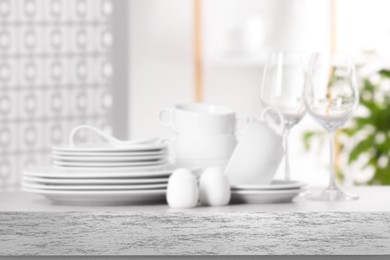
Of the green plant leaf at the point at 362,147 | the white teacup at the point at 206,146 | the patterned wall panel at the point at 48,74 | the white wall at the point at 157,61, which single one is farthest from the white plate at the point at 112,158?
the white wall at the point at 157,61

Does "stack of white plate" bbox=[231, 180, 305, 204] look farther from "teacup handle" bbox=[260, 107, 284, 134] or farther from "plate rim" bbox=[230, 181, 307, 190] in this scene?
"teacup handle" bbox=[260, 107, 284, 134]

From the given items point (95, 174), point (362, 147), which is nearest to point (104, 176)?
point (95, 174)

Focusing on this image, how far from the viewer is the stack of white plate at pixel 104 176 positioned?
70.6 inches

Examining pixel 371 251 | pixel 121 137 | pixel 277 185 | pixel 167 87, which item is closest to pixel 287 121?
pixel 277 185

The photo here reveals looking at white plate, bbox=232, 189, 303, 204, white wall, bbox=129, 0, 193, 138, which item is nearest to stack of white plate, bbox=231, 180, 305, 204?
white plate, bbox=232, 189, 303, 204

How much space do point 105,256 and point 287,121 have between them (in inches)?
21.6

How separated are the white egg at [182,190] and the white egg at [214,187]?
0.10 feet

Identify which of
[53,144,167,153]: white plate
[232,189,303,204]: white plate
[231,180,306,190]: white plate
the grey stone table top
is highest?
[53,144,167,153]: white plate

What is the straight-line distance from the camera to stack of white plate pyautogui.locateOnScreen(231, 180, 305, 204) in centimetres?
183

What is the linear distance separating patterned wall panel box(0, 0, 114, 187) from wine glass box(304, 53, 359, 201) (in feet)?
7.93

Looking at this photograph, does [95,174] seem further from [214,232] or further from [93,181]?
[214,232]

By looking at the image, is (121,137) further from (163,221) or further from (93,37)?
(163,221)

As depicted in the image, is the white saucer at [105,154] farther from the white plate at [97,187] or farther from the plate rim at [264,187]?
the plate rim at [264,187]

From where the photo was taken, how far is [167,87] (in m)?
5.27
